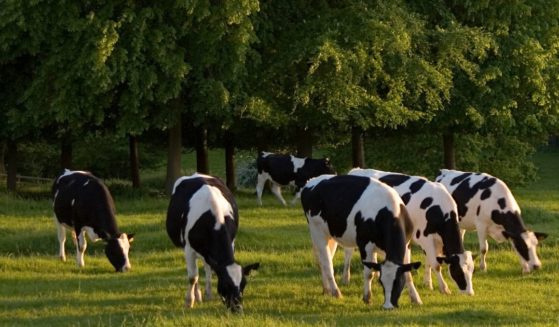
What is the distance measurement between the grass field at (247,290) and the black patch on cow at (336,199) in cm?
134

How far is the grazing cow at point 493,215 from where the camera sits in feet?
59.5

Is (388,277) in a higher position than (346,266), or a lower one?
higher

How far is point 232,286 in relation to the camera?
1318cm

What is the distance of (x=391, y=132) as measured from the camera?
3784cm

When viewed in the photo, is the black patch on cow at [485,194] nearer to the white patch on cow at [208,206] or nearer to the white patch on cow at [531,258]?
the white patch on cow at [531,258]

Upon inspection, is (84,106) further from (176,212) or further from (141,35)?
(176,212)

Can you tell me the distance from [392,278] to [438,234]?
286 cm

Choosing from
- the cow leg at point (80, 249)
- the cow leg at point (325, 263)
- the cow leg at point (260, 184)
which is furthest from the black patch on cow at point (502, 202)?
the cow leg at point (260, 184)

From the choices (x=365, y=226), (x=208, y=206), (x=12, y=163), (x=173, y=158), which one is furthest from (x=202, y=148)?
(x=365, y=226)

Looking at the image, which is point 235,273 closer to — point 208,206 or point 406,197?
point 208,206

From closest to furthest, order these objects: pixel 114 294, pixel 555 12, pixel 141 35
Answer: pixel 114 294, pixel 141 35, pixel 555 12

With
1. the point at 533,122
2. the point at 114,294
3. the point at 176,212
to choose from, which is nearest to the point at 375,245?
the point at 176,212

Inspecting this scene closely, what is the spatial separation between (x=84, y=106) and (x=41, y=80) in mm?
1761

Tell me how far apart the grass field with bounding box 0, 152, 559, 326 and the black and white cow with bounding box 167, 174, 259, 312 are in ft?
1.26
